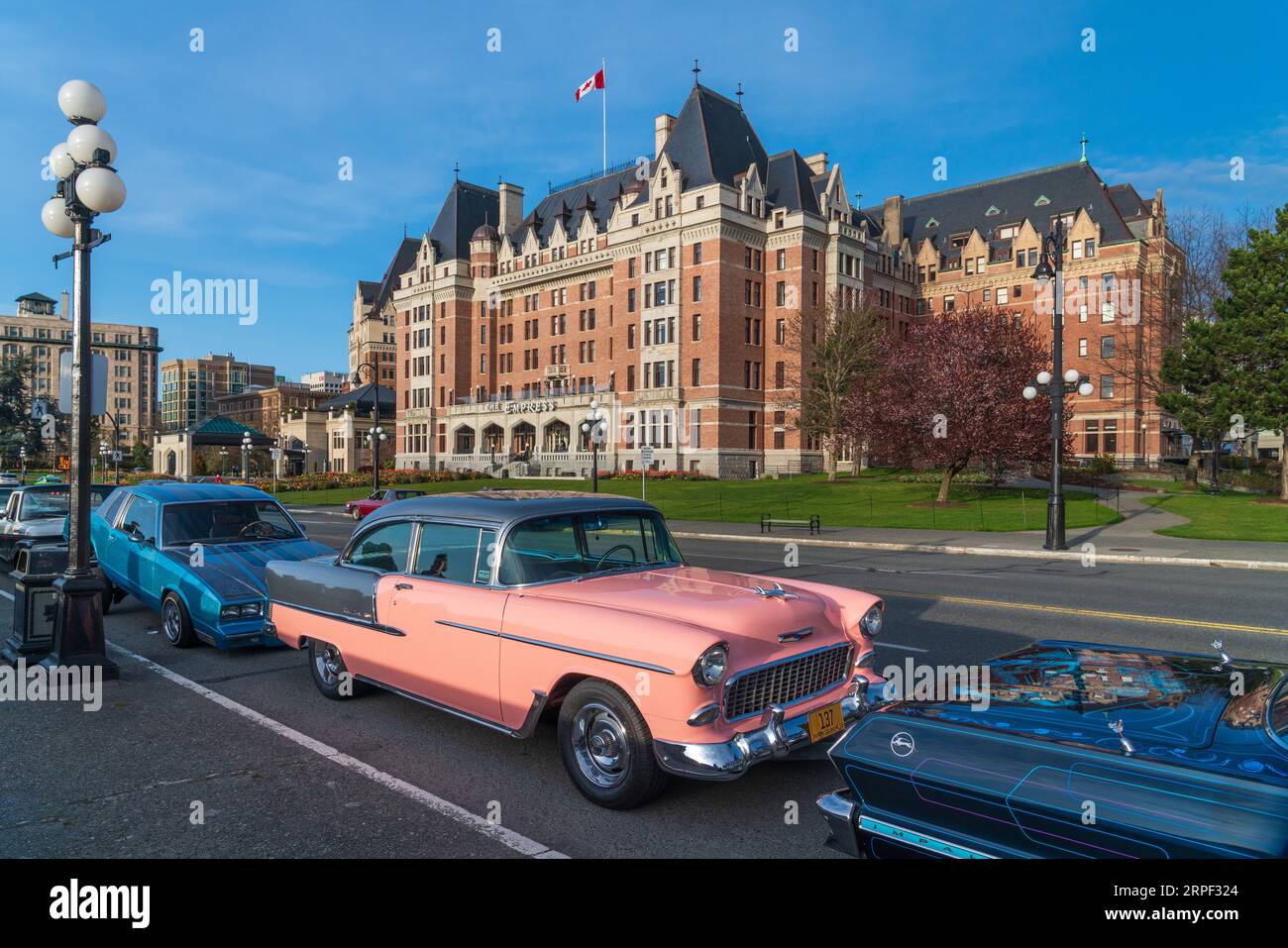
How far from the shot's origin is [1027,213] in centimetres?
7175

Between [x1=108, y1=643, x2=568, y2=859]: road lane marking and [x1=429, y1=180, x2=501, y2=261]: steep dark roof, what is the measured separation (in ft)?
237

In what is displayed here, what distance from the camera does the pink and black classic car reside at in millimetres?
4125

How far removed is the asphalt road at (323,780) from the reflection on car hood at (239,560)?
2.36 feet

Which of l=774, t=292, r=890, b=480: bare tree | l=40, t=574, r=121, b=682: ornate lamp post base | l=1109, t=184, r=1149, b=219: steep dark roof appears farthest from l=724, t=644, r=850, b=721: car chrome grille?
l=1109, t=184, r=1149, b=219: steep dark roof

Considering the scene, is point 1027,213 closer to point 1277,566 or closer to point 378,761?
point 1277,566

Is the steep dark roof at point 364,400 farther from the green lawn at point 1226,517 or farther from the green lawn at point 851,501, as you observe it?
the green lawn at point 1226,517

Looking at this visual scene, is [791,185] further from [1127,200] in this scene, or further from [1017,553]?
[1017,553]

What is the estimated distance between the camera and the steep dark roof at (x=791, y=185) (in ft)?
189

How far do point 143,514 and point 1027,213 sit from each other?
7844 centimetres

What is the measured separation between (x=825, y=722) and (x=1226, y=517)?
28324mm

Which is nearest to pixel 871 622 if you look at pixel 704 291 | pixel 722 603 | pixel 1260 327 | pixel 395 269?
pixel 722 603

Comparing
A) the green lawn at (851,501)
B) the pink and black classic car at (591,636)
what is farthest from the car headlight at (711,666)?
the green lawn at (851,501)

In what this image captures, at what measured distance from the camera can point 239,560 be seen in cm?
858
